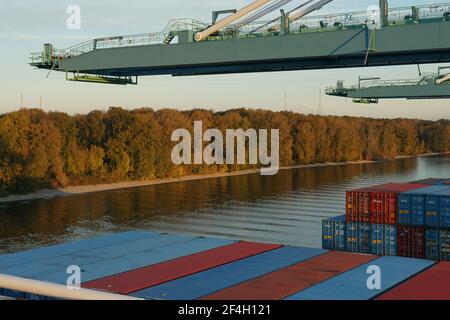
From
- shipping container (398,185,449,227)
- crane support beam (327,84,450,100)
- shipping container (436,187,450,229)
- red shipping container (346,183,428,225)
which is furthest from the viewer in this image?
crane support beam (327,84,450,100)

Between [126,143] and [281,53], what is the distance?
202ft

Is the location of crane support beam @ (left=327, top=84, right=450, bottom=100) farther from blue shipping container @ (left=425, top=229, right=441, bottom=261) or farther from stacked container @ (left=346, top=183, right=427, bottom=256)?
blue shipping container @ (left=425, top=229, right=441, bottom=261)

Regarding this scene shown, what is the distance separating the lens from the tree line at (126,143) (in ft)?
199

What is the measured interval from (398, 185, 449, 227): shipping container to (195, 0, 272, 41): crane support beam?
433 inches

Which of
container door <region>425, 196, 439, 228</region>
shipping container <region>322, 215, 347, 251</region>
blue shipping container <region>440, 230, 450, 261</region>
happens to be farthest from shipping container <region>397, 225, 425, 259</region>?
shipping container <region>322, 215, 347, 251</region>

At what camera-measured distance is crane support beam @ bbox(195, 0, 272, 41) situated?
15.8m

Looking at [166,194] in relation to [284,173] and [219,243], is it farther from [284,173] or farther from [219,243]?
[219,243]

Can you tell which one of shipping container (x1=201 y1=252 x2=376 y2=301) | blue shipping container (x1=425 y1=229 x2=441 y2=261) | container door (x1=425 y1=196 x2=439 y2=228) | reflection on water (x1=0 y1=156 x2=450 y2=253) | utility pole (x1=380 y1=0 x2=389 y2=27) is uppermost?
utility pole (x1=380 y1=0 x2=389 y2=27)

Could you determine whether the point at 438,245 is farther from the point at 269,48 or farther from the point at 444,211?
the point at 269,48

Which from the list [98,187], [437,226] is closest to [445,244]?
[437,226]

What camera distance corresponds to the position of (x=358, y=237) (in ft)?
78.6

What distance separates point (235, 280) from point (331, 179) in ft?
201

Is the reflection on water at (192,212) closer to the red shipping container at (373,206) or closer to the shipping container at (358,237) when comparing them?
the shipping container at (358,237)
